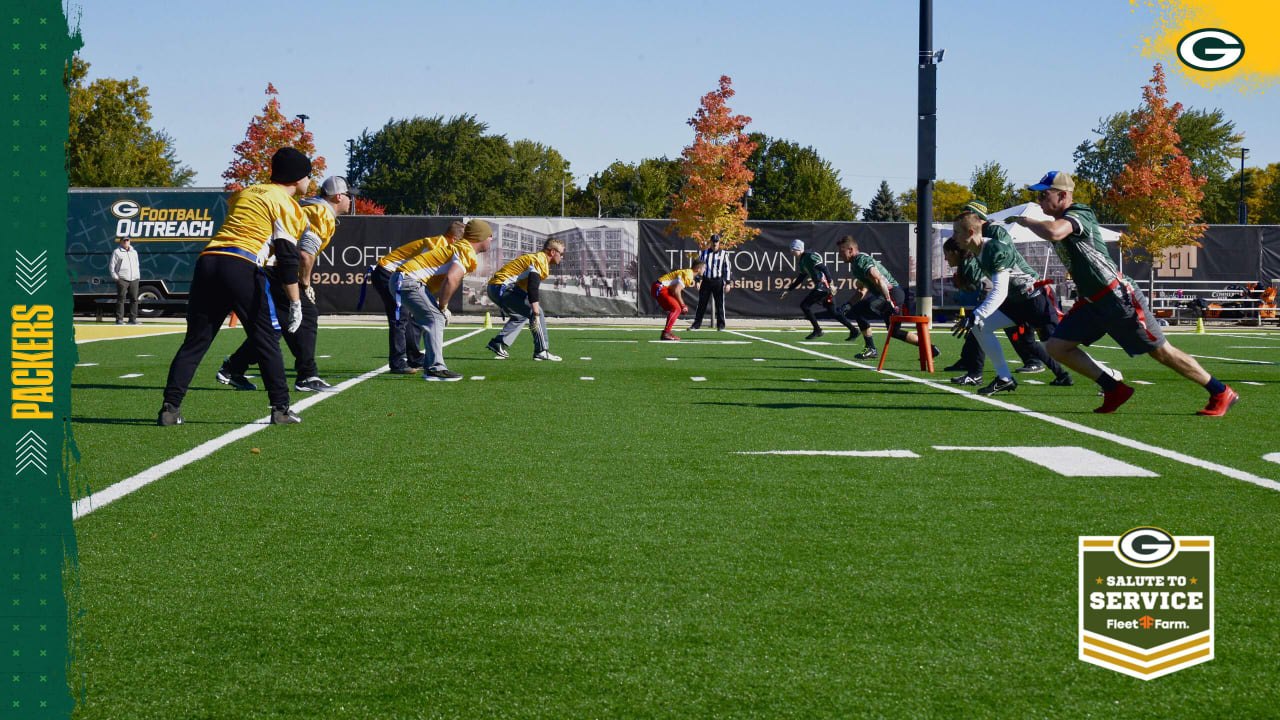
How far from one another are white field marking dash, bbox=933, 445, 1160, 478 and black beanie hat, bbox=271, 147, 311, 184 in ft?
15.2

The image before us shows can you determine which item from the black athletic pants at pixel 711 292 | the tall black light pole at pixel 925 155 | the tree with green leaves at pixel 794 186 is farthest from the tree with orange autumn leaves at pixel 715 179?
the tree with green leaves at pixel 794 186

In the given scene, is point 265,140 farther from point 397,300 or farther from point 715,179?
point 397,300

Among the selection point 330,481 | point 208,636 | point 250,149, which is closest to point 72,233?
point 250,149

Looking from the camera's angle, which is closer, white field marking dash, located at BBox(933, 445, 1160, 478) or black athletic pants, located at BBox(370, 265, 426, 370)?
white field marking dash, located at BBox(933, 445, 1160, 478)

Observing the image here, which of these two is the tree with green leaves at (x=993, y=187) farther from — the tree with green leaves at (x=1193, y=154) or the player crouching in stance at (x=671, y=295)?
the player crouching in stance at (x=671, y=295)

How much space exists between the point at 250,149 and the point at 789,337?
3113 cm

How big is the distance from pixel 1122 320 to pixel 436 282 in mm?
7371

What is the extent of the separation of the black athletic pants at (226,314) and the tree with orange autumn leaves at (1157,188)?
110ft

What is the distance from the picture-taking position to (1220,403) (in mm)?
8820

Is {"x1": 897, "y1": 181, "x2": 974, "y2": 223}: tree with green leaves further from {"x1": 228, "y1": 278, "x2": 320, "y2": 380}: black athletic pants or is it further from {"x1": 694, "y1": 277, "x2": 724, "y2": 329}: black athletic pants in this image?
{"x1": 228, "y1": 278, "x2": 320, "y2": 380}: black athletic pants

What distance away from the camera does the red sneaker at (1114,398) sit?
29.7 ft

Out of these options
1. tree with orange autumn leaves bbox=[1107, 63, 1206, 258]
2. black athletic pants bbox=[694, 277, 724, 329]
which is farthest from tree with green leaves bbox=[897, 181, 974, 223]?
black athletic pants bbox=[694, 277, 724, 329]

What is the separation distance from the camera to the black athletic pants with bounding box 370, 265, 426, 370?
43.9 feet

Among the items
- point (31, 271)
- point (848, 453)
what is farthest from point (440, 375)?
point (31, 271)
